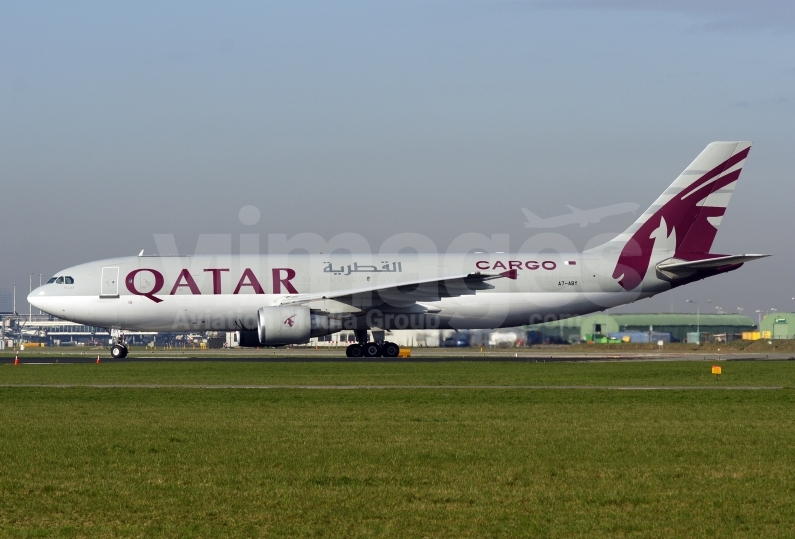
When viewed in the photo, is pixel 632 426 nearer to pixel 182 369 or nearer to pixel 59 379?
pixel 59 379

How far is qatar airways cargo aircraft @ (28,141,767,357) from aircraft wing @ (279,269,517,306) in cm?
8

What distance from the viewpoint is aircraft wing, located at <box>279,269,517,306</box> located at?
43906mm

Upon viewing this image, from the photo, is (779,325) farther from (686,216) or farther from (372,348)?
(372,348)

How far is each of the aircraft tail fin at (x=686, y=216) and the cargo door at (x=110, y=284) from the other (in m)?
22.3

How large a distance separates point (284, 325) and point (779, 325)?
75085 mm

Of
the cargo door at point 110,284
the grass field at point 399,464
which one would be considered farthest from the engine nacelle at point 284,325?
the grass field at point 399,464

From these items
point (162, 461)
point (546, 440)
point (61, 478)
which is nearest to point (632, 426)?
point (546, 440)

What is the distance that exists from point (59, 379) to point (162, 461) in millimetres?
19821

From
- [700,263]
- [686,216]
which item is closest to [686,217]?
[686,216]

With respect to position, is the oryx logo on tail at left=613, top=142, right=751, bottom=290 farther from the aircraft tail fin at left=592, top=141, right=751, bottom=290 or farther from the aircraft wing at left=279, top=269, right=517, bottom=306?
the aircraft wing at left=279, top=269, right=517, bottom=306

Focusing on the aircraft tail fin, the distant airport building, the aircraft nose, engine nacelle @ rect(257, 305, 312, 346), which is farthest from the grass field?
the distant airport building

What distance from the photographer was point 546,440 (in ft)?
54.1

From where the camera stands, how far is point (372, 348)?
47.6 metres

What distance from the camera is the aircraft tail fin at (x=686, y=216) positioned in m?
46.6
